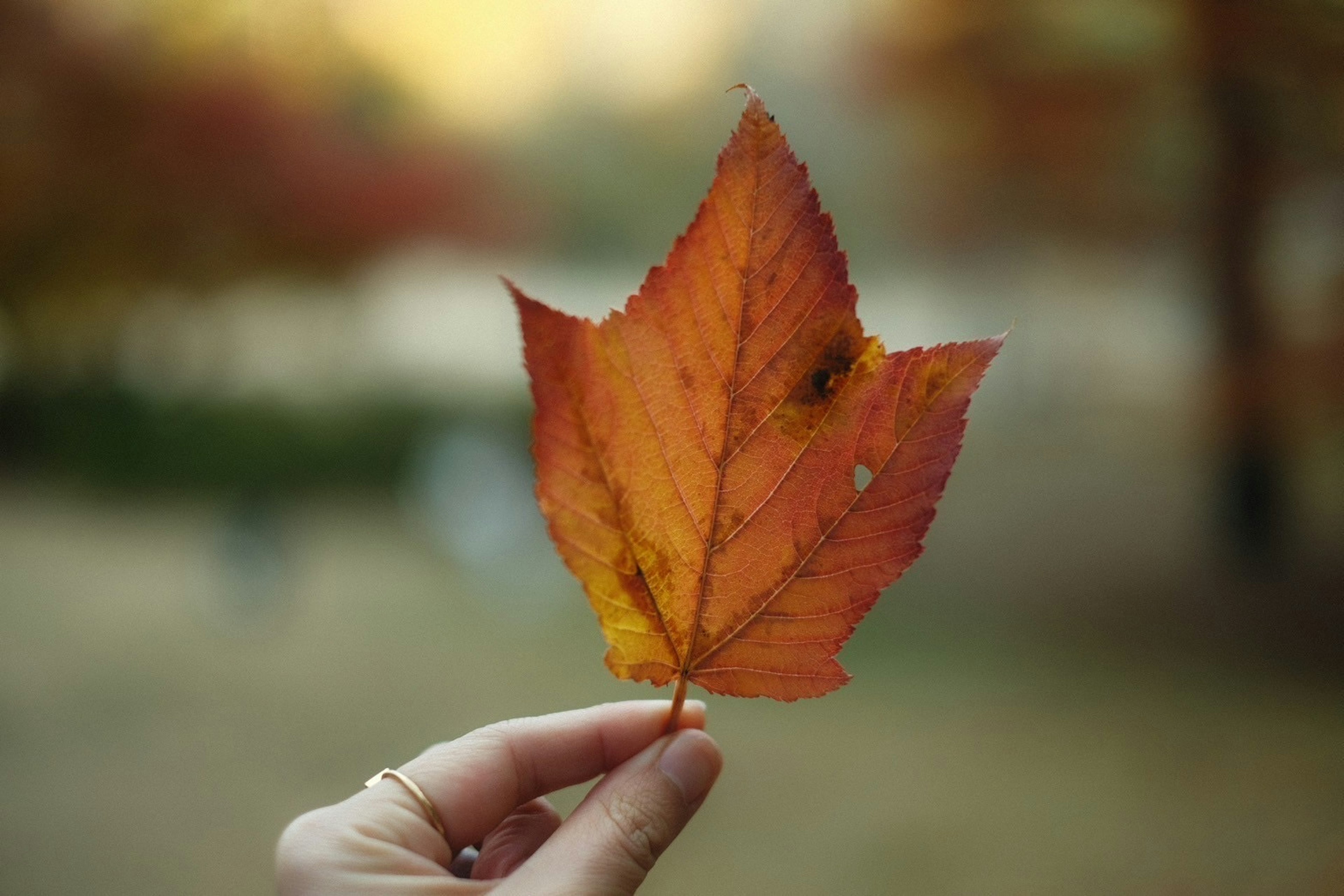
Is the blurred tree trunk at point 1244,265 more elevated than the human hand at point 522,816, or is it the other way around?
the blurred tree trunk at point 1244,265

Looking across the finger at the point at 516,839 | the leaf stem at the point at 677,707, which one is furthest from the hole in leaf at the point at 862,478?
the finger at the point at 516,839

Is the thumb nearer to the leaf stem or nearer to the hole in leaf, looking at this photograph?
the leaf stem

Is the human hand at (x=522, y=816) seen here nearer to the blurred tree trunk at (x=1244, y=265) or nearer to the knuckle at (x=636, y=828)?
the knuckle at (x=636, y=828)

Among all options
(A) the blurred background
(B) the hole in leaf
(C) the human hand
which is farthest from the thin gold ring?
(A) the blurred background

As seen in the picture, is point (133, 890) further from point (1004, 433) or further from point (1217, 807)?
point (1004, 433)

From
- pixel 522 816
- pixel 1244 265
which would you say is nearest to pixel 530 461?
pixel 1244 265

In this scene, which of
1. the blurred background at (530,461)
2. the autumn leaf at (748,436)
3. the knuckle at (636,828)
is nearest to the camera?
the autumn leaf at (748,436)

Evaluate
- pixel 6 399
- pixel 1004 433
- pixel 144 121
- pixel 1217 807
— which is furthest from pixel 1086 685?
pixel 6 399
